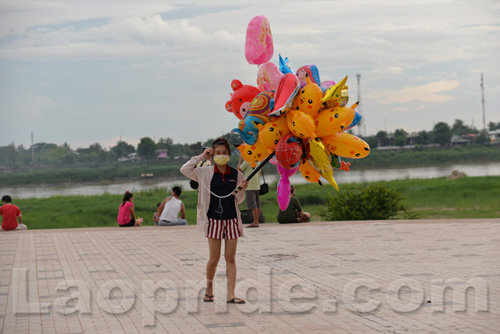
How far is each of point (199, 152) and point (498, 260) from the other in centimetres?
449

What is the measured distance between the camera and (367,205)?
16.0m

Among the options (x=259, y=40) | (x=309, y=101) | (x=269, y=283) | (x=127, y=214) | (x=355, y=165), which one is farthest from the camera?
(x=355, y=165)

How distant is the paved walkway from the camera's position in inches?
235

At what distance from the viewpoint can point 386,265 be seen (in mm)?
8602

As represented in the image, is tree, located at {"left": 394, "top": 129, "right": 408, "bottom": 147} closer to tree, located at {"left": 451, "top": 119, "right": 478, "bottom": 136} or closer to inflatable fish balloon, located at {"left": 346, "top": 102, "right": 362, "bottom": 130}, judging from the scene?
tree, located at {"left": 451, "top": 119, "right": 478, "bottom": 136}

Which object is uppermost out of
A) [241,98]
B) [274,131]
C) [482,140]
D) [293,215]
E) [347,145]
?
[482,140]

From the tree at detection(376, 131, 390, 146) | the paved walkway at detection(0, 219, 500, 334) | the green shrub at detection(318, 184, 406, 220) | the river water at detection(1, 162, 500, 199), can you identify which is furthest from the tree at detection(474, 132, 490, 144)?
the paved walkway at detection(0, 219, 500, 334)

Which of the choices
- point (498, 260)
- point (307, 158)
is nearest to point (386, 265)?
point (498, 260)

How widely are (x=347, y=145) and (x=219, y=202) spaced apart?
1395 millimetres

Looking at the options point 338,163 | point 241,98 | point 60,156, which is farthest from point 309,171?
point 60,156

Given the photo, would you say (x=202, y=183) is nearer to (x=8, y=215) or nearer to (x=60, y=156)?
(x=8, y=215)

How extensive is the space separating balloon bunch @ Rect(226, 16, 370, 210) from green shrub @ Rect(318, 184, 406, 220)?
9.04 meters

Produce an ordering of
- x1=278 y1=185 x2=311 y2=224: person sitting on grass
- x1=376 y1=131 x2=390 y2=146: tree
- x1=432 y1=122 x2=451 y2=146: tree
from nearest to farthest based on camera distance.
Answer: x1=278 y1=185 x2=311 y2=224: person sitting on grass
x1=432 y1=122 x2=451 y2=146: tree
x1=376 y1=131 x2=390 y2=146: tree

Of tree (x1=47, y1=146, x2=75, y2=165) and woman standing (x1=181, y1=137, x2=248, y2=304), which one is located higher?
tree (x1=47, y1=146, x2=75, y2=165)
